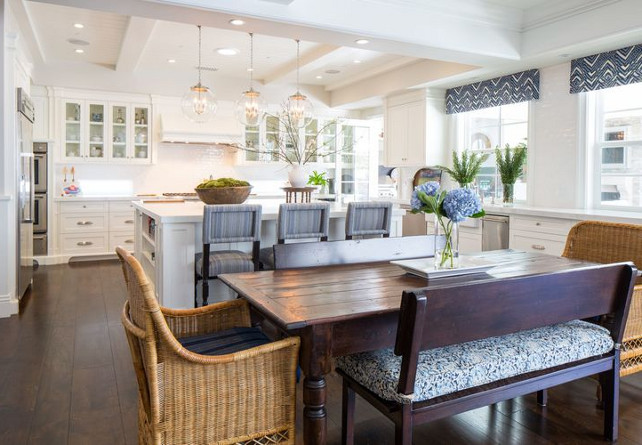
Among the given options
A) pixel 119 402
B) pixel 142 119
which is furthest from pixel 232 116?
pixel 119 402

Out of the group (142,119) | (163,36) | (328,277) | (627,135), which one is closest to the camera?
(328,277)

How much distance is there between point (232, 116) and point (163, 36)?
85.6 inches

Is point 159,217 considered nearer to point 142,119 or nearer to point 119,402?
point 119,402

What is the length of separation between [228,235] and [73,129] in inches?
189

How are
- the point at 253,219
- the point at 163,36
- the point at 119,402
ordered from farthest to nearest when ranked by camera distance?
the point at 163,36
the point at 253,219
the point at 119,402

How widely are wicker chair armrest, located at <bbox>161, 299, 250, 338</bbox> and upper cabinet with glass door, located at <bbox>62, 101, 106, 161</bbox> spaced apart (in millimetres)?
5771

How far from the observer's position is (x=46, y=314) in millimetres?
4113

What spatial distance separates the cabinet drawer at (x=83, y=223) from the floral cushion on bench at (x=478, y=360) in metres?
5.86

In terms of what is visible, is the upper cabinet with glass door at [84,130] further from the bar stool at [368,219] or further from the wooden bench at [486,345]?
the wooden bench at [486,345]

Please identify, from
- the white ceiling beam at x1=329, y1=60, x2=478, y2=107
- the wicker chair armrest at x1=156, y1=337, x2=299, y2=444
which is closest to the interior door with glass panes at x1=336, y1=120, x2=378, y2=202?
the white ceiling beam at x1=329, y1=60, x2=478, y2=107

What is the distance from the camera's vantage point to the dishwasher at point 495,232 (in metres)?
5.25

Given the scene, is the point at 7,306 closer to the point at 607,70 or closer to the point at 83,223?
the point at 83,223

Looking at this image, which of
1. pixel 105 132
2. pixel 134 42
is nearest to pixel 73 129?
pixel 105 132

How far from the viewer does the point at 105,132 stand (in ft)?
23.2
